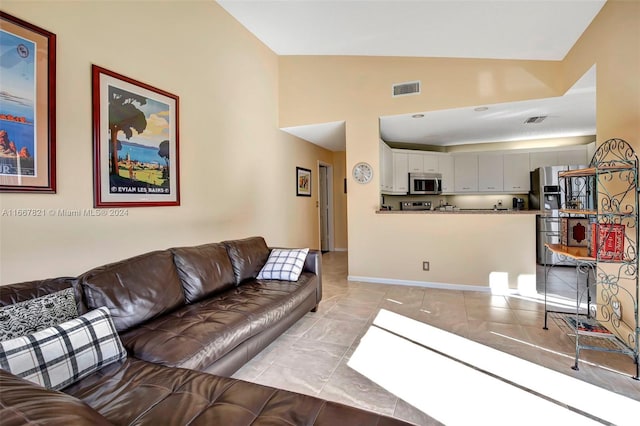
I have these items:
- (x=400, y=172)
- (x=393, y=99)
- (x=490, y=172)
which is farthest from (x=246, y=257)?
(x=490, y=172)

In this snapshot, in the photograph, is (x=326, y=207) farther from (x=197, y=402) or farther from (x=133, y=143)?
(x=197, y=402)

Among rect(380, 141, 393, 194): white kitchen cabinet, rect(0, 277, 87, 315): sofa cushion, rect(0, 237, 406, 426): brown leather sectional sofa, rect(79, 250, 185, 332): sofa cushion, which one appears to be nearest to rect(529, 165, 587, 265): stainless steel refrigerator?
rect(380, 141, 393, 194): white kitchen cabinet

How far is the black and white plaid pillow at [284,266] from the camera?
285cm

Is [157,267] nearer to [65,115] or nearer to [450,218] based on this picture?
[65,115]

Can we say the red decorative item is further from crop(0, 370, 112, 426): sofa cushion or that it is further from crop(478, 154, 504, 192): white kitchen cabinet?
crop(478, 154, 504, 192): white kitchen cabinet

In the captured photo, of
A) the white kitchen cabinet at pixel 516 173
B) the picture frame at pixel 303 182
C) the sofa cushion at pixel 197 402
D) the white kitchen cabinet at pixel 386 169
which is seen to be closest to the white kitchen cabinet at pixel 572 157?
the white kitchen cabinet at pixel 516 173

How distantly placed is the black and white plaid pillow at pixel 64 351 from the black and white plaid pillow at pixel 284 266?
4.93ft

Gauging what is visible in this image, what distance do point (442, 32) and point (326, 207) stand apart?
439 centimetres

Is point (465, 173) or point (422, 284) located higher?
point (465, 173)

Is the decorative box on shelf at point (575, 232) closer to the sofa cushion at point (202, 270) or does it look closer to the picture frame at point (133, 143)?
the sofa cushion at point (202, 270)

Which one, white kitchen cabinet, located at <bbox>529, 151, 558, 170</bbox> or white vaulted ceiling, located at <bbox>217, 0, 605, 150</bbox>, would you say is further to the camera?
white kitchen cabinet, located at <bbox>529, 151, 558, 170</bbox>

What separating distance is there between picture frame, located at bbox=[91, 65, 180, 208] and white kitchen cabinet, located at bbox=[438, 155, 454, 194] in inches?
203

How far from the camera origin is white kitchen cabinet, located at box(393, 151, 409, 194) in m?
5.76

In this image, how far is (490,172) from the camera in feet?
20.0
